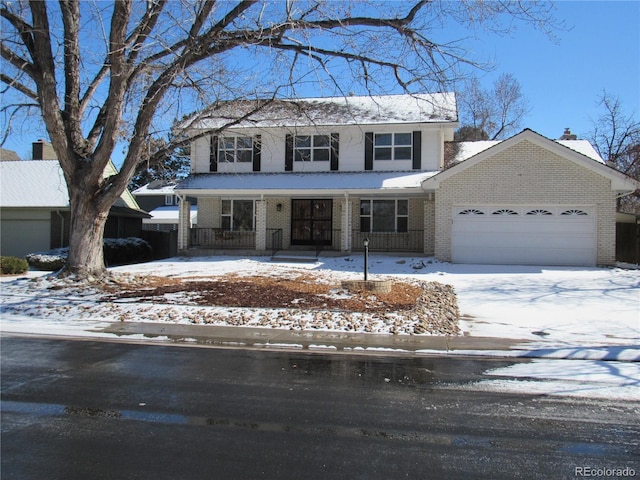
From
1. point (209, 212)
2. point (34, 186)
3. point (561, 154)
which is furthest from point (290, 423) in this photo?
point (34, 186)

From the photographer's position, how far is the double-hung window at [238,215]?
77.7ft

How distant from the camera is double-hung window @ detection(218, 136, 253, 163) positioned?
76.6ft

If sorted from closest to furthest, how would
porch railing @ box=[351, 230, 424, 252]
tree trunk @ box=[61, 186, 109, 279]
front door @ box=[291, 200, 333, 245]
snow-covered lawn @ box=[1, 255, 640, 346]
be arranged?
snow-covered lawn @ box=[1, 255, 640, 346] < tree trunk @ box=[61, 186, 109, 279] < porch railing @ box=[351, 230, 424, 252] < front door @ box=[291, 200, 333, 245]

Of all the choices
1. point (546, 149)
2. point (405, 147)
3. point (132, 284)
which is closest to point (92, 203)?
point (132, 284)

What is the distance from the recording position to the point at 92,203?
13.1 meters

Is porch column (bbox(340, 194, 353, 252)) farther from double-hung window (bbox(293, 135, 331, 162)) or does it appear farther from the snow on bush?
the snow on bush

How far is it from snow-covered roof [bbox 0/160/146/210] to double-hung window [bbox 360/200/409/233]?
13459 millimetres

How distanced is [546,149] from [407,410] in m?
15.7

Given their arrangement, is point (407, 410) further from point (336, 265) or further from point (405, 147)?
point (405, 147)

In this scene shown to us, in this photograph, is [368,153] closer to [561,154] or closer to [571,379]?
[561,154]

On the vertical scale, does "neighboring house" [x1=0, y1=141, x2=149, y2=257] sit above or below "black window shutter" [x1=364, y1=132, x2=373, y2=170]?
below

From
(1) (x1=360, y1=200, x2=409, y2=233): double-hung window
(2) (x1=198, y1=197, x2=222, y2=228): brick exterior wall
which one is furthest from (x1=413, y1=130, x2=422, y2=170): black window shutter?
(2) (x1=198, y1=197, x2=222, y2=228): brick exterior wall

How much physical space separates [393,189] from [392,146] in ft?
10.6

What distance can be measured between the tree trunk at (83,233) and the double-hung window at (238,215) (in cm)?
1064
